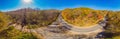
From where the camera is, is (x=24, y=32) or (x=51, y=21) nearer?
(x=24, y=32)

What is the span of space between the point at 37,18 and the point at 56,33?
1980mm

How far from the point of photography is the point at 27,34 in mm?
17438

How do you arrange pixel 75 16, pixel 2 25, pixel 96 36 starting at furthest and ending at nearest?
pixel 75 16 < pixel 96 36 < pixel 2 25

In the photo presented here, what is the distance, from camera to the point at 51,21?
20281 millimetres

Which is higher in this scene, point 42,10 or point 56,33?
point 42,10

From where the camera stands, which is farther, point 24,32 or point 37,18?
point 37,18

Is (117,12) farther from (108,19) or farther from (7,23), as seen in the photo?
(7,23)

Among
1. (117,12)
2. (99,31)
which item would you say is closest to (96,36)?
(99,31)

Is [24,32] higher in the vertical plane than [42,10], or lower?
lower

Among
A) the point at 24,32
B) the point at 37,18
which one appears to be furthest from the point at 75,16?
the point at 24,32

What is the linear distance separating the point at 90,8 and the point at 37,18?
3.58 metres

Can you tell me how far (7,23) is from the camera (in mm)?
17688

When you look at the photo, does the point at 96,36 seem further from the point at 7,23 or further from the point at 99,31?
the point at 7,23

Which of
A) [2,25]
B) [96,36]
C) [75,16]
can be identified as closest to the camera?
[2,25]
